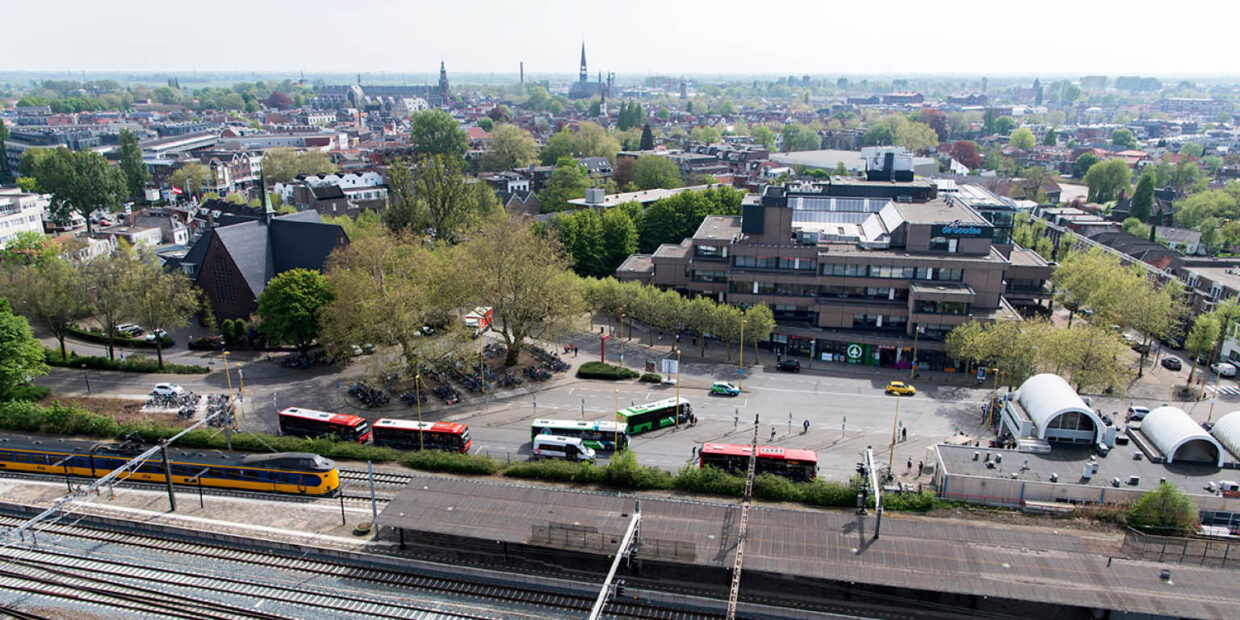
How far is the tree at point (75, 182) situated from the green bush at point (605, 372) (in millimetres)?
99846

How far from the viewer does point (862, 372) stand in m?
68.9

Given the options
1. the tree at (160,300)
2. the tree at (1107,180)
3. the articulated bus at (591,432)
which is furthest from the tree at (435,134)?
the tree at (1107,180)

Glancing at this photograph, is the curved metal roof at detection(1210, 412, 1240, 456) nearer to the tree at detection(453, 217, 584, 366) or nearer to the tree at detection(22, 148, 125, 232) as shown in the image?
the tree at detection(453, 217, 584, 366)

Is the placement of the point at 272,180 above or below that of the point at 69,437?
above

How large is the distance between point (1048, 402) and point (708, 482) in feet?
79.5

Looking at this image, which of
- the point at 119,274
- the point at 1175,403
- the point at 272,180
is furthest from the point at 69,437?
the point at 272,180

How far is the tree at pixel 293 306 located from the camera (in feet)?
219

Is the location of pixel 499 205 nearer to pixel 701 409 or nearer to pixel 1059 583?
pixel 701 409

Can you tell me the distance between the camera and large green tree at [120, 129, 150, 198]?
464 ft

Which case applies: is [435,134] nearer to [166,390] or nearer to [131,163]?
[131,163]

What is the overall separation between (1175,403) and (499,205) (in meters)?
90.4

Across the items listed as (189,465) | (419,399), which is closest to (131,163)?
(419,399)

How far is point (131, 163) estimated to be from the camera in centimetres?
14262

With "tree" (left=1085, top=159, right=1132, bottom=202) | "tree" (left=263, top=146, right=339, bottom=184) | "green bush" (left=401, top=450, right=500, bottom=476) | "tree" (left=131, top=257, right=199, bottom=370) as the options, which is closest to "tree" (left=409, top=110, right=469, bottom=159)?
"tree" (left=263, top=146, right=339, bottom=184)
